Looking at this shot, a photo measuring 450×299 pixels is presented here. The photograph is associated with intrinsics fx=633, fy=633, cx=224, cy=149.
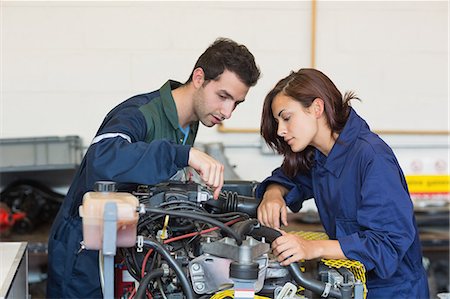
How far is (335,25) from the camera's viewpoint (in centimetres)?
338

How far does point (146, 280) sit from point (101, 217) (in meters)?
0.22

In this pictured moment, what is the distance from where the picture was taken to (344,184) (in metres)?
1.68

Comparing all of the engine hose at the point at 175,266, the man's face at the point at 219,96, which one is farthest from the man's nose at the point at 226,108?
the engine hose at the point at 175,266

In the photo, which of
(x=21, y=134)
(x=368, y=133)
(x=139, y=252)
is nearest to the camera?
(x=139, y=252)

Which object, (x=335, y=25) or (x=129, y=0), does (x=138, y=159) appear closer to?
(x=129, y=0)

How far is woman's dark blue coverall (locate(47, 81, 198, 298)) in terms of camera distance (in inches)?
57.7

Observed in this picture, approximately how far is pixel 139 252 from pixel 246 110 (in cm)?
200

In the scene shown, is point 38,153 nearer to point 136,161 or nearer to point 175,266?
point 136,161

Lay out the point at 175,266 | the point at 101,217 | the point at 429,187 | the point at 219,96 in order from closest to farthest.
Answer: the point at 101,217
the point at 175,266
the point at 219,96
the point at 429,187

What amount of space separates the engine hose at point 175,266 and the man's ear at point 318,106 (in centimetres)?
63

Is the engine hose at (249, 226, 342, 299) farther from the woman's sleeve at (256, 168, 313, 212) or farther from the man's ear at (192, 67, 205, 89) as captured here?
the man's ear at (192, 67, 205, 89)

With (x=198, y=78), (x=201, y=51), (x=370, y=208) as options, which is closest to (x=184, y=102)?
(x=198, y=78)

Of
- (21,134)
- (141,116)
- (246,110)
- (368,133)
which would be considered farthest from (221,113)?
(21,134)

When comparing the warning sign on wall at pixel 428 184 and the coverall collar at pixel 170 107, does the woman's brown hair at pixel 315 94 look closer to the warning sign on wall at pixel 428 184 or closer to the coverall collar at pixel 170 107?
the coverall collar at pixel 170 107
